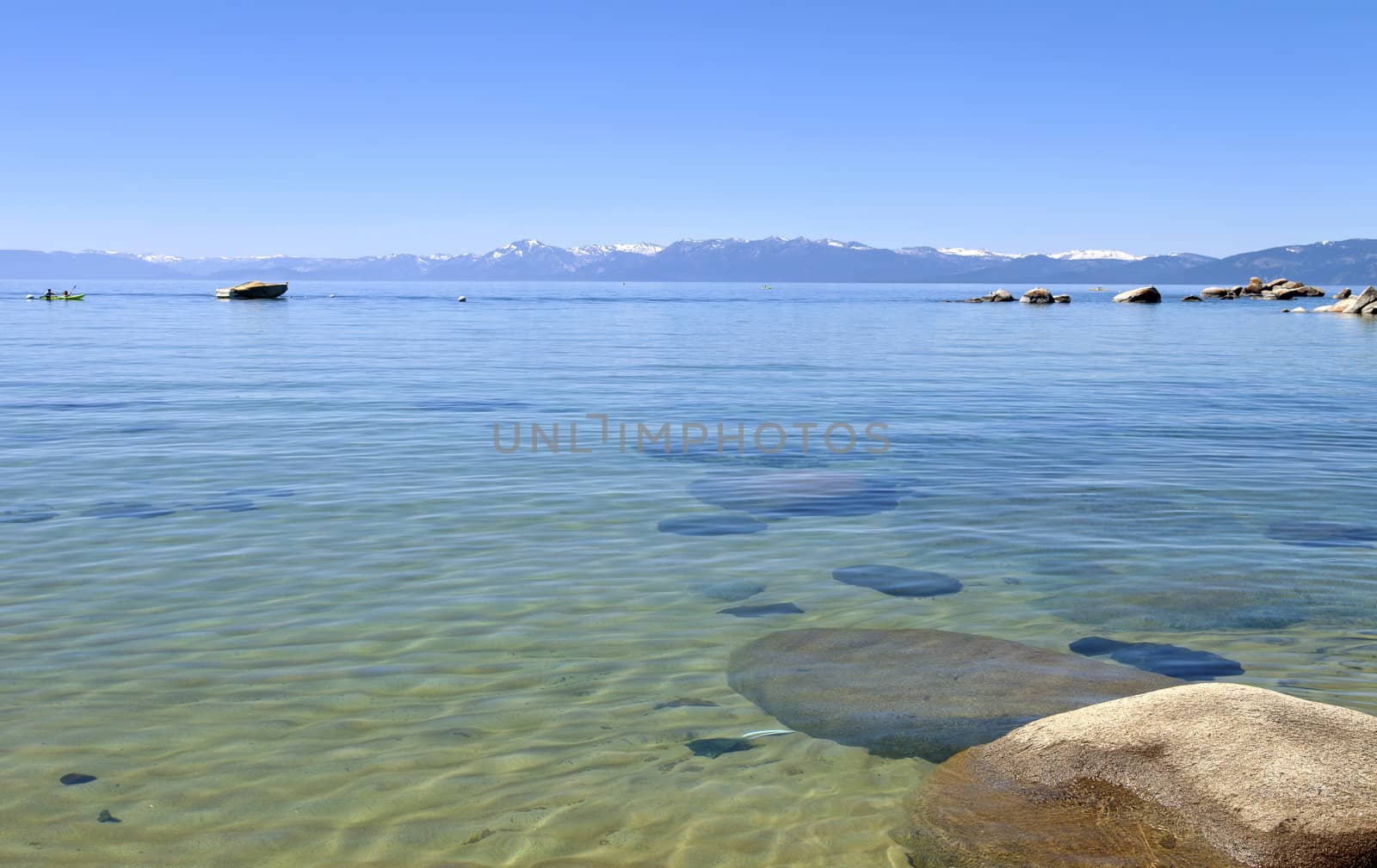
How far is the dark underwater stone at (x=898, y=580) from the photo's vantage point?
10906mm

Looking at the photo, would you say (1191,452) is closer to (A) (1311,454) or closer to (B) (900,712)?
(A) (1311,454)

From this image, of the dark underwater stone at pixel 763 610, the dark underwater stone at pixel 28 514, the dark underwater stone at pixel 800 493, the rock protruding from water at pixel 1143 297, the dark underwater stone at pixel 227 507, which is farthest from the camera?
the rock protruding from water at pixel 1143 297

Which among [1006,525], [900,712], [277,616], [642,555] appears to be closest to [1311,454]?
[1006,525]

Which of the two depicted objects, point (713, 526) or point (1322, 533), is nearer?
point (1322, 533)

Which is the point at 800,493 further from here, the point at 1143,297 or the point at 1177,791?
the point at 1143,297

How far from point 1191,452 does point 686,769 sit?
54.5ft

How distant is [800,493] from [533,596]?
629 centimetres

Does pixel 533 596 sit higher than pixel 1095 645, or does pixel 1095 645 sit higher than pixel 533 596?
pixel 533 596

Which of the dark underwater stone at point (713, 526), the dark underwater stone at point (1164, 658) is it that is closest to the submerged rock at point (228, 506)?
the dark underwater stone at point (713, 526)

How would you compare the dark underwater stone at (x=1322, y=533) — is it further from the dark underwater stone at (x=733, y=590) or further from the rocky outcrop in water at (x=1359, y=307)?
the rocky outcrop in water at (x=1359, y=307)

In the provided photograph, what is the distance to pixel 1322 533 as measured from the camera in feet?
44.2

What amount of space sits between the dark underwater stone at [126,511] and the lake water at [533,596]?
97 mm

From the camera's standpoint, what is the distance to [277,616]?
9.78 meters

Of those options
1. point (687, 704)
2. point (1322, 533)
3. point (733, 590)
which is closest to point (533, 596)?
point (733, 590)
